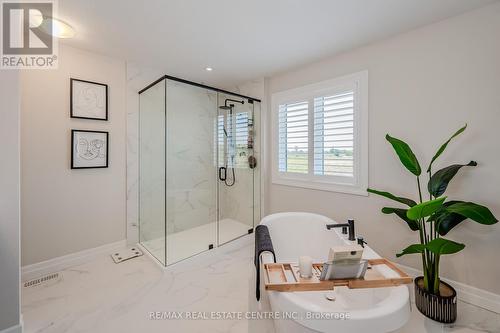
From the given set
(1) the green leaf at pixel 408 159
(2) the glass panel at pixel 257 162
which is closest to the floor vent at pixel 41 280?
(2) the glass panel at pixel 257 162

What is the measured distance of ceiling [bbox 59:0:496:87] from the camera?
168cm

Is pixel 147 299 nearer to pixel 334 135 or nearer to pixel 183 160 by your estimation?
pixel 183 160

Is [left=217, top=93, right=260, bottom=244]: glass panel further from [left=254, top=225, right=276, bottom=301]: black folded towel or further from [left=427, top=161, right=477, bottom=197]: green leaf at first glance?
[left=427, top=161, right=477, bottom=197]: green leaf

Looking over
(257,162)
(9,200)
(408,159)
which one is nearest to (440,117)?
(408,159)

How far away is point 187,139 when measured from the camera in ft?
9.41

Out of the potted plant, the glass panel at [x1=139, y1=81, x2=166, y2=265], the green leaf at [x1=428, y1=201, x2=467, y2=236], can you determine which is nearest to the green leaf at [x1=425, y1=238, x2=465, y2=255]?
the potted plant

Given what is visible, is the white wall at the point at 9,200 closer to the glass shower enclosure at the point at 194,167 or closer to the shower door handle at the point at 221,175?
the glass shower enclosure at the point at 194,167

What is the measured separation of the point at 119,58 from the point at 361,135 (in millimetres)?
3028

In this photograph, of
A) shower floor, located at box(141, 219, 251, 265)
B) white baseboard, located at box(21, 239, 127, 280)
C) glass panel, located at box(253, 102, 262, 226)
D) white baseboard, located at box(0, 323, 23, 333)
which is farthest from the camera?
glass panel, located at box(253, 102, 262, 226)

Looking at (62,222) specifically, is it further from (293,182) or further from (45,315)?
(293,182)

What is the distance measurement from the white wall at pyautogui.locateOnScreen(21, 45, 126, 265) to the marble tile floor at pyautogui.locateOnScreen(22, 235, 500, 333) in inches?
14.7

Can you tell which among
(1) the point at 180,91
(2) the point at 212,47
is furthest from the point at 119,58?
(2) the point at 212,47

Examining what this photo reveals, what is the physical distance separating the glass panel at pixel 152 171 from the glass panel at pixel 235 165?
2.83ft

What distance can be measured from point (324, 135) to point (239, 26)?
1.52 metres
